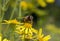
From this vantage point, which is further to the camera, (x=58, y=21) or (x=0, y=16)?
(x=58, y=21)

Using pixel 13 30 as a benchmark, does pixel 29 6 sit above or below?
above

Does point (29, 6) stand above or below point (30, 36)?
above

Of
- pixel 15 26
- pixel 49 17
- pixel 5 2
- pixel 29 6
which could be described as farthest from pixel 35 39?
pixel 49 17

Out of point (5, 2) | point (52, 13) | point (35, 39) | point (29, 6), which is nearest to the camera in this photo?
point (35, 39)

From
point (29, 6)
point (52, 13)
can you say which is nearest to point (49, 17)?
point (52, 13)

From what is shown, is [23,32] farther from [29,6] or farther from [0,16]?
[29,6]

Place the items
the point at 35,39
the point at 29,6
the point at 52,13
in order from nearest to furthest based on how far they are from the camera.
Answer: the point at 35,39 < the point at 29,6 < the point at 52,13

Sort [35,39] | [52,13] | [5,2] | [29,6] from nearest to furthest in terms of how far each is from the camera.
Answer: [35,39]
[5,2]
[29,6]
[52,13]

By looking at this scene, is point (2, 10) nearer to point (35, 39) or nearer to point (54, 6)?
point (35, 39)

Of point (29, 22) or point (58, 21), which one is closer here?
point (29, 22)
